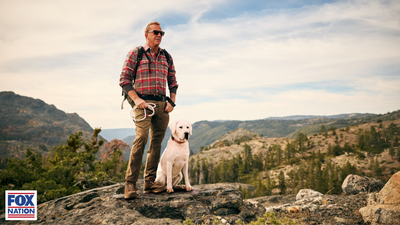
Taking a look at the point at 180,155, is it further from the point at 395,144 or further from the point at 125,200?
the point at 395,144

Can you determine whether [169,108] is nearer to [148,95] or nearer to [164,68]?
[148,95]

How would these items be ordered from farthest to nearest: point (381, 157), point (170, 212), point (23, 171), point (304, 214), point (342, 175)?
point (381, 157) < point (342, 175) < point (23, 171) < point (304, 214) < point (170, 212)

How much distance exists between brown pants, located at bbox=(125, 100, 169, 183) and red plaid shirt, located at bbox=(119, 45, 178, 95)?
476 mm

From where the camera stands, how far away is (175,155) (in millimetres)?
7703

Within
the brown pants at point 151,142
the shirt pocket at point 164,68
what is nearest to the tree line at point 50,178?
the brown pants at point 151,142

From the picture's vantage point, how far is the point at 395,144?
139 metres

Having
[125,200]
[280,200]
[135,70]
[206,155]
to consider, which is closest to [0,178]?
[125,200]

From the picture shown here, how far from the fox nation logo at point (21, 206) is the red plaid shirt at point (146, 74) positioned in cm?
563

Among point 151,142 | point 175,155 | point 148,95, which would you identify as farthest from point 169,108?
point 175,155

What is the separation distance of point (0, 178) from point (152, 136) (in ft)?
42.9

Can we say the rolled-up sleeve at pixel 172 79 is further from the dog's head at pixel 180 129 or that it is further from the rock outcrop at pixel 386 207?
the rock outcrop at pixel 386 207

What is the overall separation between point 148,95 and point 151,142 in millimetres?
1667

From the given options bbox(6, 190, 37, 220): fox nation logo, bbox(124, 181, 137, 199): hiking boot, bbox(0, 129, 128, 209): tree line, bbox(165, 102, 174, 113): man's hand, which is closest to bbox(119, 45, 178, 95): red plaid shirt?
bbox(165, 102, 174, 113): man's hand

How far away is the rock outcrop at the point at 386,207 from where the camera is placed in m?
9.80
